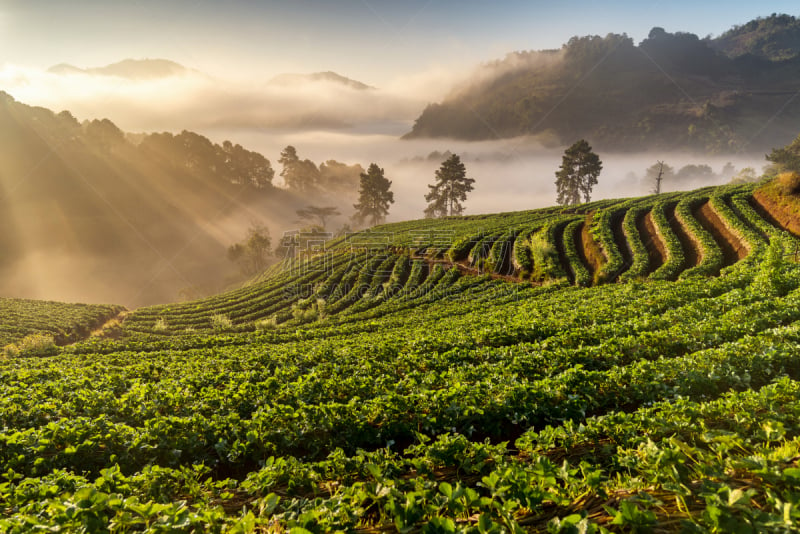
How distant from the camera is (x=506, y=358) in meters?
10.5

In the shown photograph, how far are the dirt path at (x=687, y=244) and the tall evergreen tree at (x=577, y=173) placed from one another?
2736 inches

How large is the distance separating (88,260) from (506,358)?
135262 millimetres

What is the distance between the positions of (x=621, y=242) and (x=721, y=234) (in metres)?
7.84

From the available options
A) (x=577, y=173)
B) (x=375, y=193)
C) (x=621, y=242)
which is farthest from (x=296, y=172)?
(x=621, y=242)

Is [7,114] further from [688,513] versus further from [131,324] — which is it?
[688,513]

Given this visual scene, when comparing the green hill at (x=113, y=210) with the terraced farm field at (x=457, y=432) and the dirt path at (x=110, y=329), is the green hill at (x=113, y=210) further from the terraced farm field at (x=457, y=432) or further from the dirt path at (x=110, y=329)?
the terraced farm field at (x=457, y=432)

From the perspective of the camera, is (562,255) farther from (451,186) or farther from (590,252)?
(451,186)

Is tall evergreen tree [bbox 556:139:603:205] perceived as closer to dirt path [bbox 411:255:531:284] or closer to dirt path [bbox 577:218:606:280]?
dirt path [bbox 577:218:606:280]

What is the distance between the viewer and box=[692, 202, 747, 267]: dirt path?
92.0 ft

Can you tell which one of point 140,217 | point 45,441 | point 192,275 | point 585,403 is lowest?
point 192,275

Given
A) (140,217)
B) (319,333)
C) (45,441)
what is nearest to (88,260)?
(140,217)

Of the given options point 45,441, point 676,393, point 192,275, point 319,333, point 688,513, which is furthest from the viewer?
point 192,275

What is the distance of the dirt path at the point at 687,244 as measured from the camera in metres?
29.0

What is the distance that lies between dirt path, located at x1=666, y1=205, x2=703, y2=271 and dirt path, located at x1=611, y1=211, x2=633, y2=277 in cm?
405
